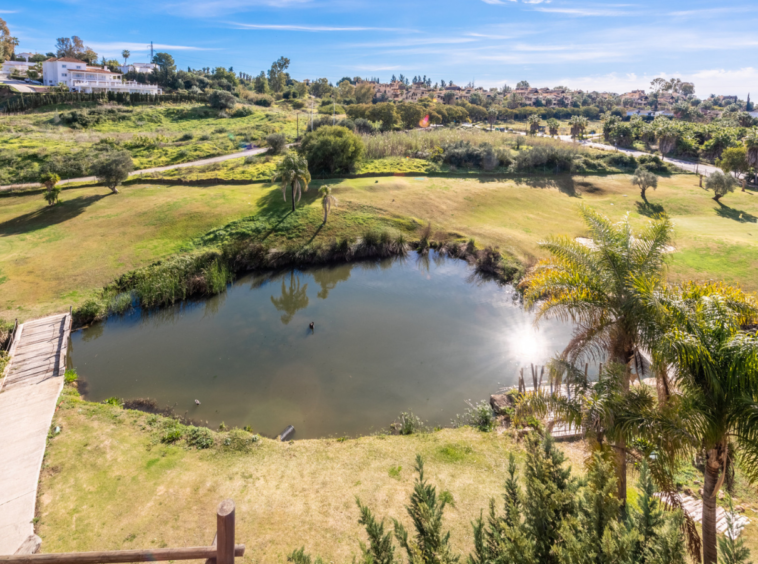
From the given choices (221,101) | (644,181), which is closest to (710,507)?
(644,181)

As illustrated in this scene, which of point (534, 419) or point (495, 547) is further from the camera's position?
point (534, 419)

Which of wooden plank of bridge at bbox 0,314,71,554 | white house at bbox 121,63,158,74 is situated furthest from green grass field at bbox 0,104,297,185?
white house at bbox 121,63,158,74

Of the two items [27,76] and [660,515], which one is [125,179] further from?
[27,76]

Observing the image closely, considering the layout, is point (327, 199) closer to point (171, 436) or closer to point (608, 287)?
point (171, 436)

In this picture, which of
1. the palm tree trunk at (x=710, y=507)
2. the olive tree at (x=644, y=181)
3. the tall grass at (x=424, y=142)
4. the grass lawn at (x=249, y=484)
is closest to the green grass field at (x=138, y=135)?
the tall grass at (x=424, y=142)

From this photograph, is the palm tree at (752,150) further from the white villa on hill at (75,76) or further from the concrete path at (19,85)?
the concrete path at (19,85)

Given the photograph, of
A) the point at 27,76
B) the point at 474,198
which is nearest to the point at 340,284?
the point at 474,198
